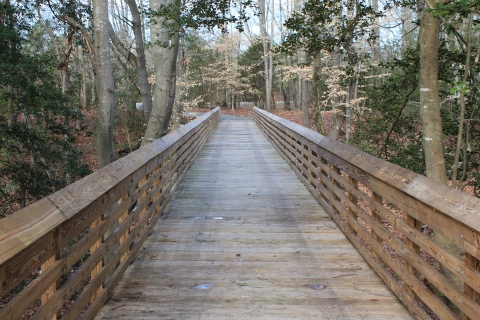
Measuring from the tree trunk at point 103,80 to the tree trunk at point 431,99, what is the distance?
20.6 ft

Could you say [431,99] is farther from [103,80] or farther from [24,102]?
[24,102]

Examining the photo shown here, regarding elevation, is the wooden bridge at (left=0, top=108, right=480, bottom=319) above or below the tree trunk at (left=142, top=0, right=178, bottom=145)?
below

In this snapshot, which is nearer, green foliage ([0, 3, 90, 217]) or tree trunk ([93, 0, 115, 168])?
tree trunk ([93, 0, 115, 168])

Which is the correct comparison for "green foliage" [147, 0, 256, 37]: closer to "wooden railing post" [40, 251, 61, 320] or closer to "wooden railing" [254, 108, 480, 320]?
"wooden railing" [254, 108, 480, 320]

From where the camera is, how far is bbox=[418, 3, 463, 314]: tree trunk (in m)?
5.34

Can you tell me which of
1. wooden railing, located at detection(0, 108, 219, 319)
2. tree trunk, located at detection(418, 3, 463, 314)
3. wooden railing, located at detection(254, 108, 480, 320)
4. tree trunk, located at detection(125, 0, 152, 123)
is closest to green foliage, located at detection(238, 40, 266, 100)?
tree trunk, located at detection(125, 0, 152, 123)

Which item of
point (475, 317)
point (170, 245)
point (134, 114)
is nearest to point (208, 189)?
point (170, 245)

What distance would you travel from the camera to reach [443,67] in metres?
7.07

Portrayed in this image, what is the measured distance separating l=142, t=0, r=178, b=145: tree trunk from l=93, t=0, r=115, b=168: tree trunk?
1.02 m

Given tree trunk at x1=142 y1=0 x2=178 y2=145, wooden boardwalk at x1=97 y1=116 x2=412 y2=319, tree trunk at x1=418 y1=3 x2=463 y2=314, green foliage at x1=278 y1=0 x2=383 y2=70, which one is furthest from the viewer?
tree trunk at x1=142 y1=0 x2=178 y2=145

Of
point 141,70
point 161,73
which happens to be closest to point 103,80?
point 161,73

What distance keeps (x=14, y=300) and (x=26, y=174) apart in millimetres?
8514

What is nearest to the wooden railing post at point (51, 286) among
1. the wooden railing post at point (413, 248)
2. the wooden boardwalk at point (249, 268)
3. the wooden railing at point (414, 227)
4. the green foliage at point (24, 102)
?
the wooden boardwalk at point (249, 268)

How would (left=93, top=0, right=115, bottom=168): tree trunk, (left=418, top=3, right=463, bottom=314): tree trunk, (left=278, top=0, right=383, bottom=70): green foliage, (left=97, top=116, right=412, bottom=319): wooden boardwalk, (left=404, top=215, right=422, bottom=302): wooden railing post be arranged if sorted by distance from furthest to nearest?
1. (left=93, top=0, right=115, bottom=168): tree trunk
2. (left=278, top=0, right=383, bottom=70): green foliage
3. (left=418, top=3, right=463, bottom=314): tree trunk
4. (left=97, top=116, right=412, bottom=319): wooden boardwalk
5. (left=404, top=215, right=422, bottom=302): wooden railing post
